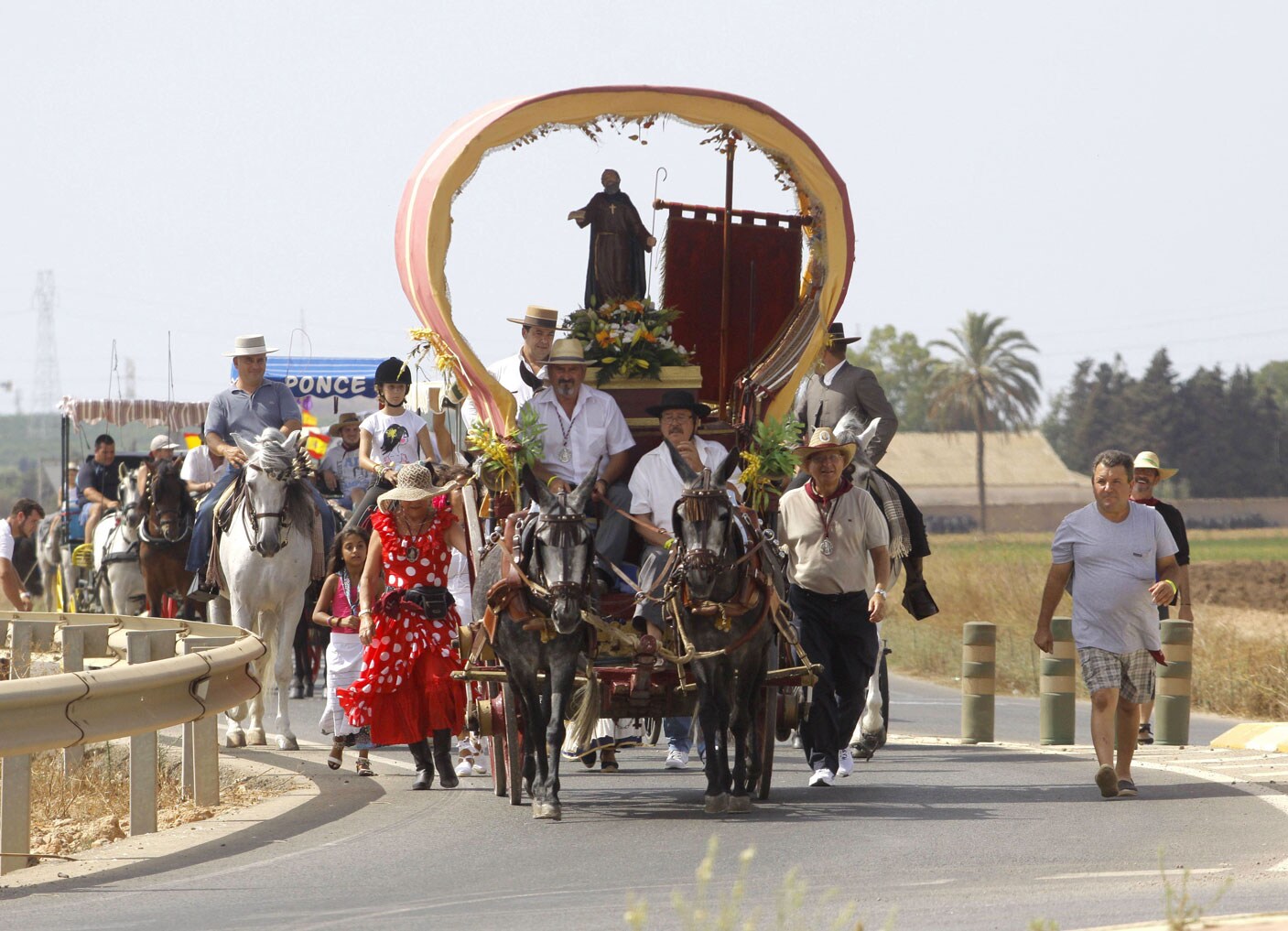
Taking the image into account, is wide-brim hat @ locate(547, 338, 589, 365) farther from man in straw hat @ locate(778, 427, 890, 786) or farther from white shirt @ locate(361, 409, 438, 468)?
white shirt @ locate(361, 409, 438, 468)

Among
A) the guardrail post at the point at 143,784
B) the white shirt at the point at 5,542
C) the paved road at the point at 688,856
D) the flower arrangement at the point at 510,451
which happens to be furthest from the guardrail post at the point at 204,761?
the white shirt at the point at 5,542

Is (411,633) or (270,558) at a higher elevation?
(270,558)

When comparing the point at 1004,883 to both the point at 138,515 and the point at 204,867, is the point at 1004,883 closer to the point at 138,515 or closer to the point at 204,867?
the point at 204,867

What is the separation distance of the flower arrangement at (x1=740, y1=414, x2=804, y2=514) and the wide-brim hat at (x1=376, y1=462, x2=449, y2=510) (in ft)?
6.62

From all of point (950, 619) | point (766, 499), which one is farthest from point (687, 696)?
point (950, 619)

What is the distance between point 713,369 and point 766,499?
2.34m

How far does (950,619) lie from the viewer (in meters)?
Answer: 34.0

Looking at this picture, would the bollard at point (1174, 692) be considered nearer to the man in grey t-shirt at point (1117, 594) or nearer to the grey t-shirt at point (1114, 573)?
the man in grey t-shirt at point (1117, 594)

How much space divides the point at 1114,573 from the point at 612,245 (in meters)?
4.38

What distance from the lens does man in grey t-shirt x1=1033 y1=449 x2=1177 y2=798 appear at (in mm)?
12773

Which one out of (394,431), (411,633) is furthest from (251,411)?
(411,633)

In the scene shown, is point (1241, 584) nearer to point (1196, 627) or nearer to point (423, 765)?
point (1196, 627)

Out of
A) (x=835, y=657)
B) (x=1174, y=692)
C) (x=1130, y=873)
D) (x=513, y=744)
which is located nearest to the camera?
(x=1130, y=873)

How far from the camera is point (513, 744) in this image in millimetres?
12391
